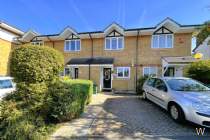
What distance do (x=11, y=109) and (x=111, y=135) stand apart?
11.7ft

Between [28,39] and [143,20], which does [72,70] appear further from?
[143,20]

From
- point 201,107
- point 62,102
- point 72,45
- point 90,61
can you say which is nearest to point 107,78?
point 90,61

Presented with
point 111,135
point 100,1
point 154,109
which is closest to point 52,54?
point 111,135

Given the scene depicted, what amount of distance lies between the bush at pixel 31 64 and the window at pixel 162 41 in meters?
12.5

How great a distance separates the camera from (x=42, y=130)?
5.48 m

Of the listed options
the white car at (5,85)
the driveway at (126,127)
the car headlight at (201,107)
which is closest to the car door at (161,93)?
the driveway at (126,127)

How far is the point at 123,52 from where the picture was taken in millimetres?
17344

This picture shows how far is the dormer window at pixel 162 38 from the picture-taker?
1623cm

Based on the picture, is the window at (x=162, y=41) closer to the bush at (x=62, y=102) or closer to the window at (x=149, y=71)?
the window at (x=149, y=71)

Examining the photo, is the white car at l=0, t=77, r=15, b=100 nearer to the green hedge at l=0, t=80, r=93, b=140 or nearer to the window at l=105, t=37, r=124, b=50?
the green hedge at l=0, t=80, r=93, b=140

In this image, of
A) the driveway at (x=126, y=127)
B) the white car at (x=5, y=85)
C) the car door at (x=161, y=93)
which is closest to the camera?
the driveway at (x=126, y=127)

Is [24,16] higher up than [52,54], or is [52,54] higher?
[24,16]

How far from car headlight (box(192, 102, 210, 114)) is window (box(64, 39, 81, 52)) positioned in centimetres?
1466

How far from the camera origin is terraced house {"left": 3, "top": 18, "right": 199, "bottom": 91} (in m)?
16.0
